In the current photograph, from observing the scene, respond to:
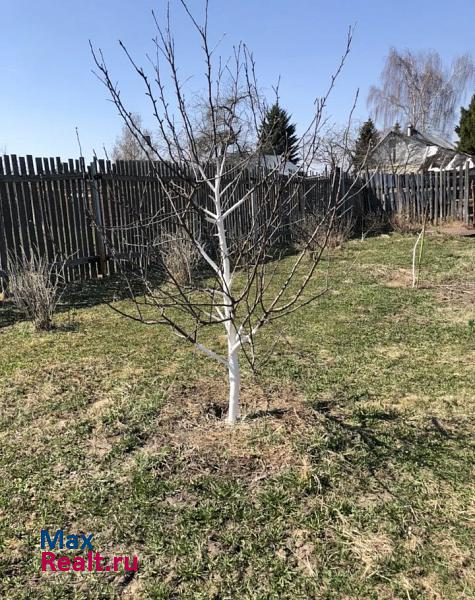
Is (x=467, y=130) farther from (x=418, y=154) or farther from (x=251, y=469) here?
(x=251, y=469)

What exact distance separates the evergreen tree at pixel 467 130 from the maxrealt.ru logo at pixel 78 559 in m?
33.5

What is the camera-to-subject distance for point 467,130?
30688mm

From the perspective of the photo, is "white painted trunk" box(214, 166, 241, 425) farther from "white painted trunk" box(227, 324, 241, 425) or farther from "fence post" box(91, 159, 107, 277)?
"fence post" box(91, 159, 107, 277)

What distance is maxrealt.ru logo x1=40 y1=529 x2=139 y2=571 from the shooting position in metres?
1.87

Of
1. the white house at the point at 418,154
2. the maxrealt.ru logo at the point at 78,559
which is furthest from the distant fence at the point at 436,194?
the maxrealt.ru logo at the point at 78,559

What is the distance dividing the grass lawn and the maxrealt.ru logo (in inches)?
1.4

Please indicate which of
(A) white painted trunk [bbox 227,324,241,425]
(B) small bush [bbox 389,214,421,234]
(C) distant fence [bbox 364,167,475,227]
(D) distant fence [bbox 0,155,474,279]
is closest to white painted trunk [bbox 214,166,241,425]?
(A) white painted trunk [bbox 227,324,241,425]

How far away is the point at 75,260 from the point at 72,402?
4.51 meters

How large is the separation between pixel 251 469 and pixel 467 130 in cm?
3375

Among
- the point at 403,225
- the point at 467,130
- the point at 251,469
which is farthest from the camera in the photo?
the point at 467,130

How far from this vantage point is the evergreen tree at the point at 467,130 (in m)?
30.2

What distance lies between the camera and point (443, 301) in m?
5.69

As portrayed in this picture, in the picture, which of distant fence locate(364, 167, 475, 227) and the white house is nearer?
distant fence locate(364, 167, 475, 227)

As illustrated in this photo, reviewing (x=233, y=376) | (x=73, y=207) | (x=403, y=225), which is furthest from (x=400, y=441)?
(x=403, y=225)
